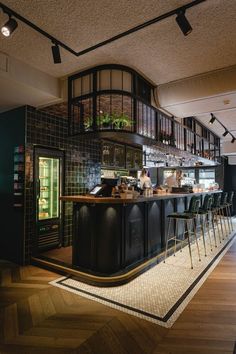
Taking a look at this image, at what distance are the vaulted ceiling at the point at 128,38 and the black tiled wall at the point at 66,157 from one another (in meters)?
0.71

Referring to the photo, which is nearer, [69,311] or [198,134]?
[69,311]

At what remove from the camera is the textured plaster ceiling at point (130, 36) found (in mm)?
2621

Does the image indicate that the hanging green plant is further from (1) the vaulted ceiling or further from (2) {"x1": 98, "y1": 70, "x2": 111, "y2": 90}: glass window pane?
(1) the vaulted ceiling

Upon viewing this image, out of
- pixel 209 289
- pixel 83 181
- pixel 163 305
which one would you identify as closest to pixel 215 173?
pixel 83 181

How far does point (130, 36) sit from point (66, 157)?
3087 millimetres

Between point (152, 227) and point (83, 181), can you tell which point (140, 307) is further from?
point (83, 181)

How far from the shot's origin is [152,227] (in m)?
4.73

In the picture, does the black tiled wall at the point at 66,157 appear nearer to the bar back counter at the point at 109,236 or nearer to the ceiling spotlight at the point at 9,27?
the bar back counter at the point at 109,236

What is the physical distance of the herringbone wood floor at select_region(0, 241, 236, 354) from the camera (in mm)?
2225

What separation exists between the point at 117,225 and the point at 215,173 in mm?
8759

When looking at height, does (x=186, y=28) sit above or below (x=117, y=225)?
above

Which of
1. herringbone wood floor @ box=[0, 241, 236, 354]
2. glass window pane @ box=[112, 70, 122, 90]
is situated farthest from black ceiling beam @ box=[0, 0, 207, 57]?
herringbone wood floor @ box=[0, 241, 236, 354]

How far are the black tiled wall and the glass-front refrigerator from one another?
0.47 ft

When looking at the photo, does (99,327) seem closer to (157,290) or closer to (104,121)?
(157,290)
